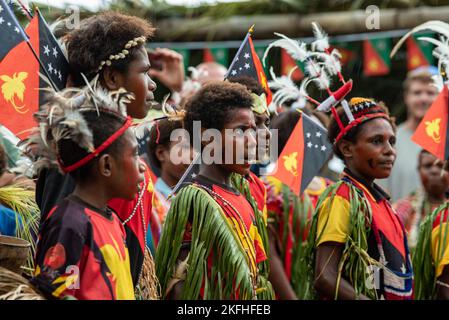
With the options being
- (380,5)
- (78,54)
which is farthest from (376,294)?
(380,5)

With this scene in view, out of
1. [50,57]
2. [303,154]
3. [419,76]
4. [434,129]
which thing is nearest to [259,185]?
[303,154]

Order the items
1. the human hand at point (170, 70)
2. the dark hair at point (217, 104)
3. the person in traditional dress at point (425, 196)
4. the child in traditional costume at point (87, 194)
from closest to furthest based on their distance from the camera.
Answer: the child in traditional costume at point (87, 194), the dark hair at point (217, 104), the person in traditional dress at point (425, 196), the human hand at point (170, 70)

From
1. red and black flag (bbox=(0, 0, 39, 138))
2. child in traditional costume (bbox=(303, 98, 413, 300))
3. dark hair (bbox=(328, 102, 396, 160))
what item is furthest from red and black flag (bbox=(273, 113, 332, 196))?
red and black flag (bbox=(0, 0, 39, 138))

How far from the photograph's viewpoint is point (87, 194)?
3924 mm

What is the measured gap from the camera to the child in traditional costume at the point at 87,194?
3.70 meters

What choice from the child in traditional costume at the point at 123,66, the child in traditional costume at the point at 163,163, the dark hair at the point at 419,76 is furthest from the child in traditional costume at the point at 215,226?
the dark hair at the point at 419,76

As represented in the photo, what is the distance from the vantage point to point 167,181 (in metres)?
7.05

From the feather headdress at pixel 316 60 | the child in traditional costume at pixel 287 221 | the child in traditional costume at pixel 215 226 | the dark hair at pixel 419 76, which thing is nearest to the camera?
the child in traditional costume at pixel 215 226

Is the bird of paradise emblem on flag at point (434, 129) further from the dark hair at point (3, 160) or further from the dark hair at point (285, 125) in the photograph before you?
the dark hair at point (3, 160)

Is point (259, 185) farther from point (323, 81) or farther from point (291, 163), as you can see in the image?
point (323, 81)

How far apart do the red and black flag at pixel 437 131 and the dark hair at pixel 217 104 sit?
187cm

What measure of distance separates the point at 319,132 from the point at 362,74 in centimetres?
367

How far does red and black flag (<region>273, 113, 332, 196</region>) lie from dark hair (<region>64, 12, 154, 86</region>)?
2054 mm
